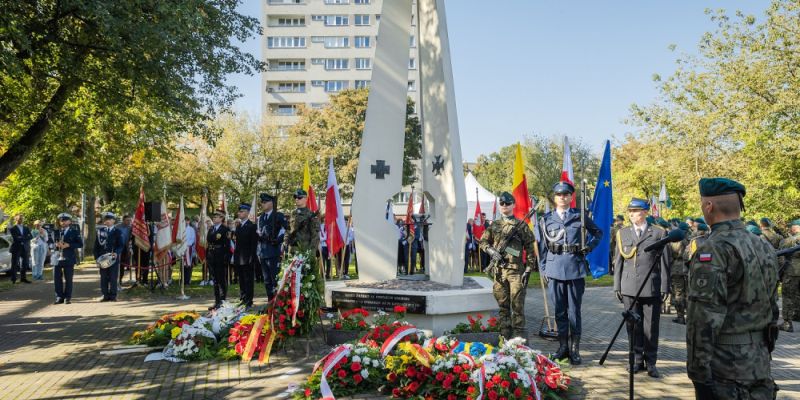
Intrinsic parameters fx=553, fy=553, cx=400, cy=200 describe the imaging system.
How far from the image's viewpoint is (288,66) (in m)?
68.2

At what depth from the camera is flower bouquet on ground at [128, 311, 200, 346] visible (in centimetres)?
861

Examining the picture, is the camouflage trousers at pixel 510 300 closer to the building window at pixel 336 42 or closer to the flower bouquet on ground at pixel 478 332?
the flower bouquet on ground at pixel 478 332

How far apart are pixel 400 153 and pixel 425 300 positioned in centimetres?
318

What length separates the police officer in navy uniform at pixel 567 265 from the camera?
7312 millimetres

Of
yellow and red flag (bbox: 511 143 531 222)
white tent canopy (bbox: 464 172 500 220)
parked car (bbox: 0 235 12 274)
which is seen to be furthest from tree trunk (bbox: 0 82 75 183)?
white tent canopy (bbox: 464 172 500 220)

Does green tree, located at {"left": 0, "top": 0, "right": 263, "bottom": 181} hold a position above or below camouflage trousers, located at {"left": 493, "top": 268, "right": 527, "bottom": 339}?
above

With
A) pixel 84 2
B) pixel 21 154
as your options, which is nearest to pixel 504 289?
pixel 84 2

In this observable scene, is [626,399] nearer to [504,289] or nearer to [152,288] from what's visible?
[504,289]

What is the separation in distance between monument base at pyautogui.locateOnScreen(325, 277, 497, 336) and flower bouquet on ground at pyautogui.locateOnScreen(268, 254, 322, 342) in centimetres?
109

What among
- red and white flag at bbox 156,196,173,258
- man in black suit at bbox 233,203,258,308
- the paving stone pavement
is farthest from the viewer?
red and white flag at bbox 156,196,173,258

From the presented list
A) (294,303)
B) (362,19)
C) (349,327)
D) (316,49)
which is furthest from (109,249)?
(362,19)

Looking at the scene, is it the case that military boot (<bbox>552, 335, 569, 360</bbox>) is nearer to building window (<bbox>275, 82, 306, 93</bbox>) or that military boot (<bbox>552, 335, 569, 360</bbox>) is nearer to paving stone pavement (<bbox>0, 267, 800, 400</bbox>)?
paving stone pavement (<bbox>0, 267, 800, 400</bbox>)

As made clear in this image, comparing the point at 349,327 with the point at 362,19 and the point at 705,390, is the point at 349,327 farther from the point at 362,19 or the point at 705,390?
the point at 362,19

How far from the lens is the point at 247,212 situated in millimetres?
11805
